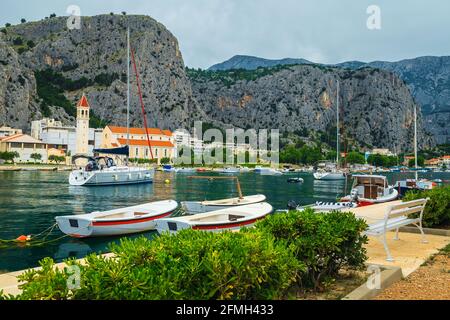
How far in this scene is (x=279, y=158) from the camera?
182m

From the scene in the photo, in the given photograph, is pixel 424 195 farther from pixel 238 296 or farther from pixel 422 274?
pixel 238 296

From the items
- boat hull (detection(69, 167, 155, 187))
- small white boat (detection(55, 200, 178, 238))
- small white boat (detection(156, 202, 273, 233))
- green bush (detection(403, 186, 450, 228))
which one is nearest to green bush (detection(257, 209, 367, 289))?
green bush (detection(403, 186, 450, 228))

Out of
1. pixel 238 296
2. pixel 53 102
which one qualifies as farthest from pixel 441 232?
pixel 53 102

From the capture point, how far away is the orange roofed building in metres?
145

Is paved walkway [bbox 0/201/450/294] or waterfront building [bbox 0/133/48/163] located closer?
paved walkway [bbox 0/201/450/294]

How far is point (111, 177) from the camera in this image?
63531 millimetres

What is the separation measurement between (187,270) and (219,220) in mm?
14169

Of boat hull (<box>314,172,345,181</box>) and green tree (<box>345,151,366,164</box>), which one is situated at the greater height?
green tree (<box>345,151,366,164</box>)

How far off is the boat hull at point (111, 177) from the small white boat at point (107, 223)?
140ft

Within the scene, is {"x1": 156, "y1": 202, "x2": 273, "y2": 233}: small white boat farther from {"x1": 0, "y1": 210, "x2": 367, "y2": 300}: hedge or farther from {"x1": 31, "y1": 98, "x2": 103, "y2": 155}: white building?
{"x1": 31, "y1": 98, "x2": 103, "y2": 155}: white building

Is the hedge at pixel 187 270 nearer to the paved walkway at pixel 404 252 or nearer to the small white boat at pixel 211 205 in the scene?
the paved walkway at pixel 404 252

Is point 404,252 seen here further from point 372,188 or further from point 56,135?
point 56,135

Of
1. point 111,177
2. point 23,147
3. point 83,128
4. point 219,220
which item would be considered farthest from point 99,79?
point 219,220
